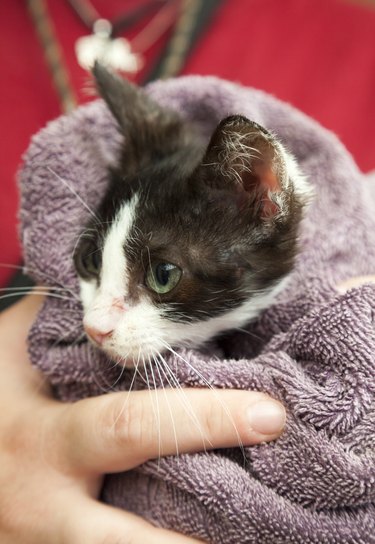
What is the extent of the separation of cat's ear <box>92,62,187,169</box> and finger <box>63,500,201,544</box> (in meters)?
0.58

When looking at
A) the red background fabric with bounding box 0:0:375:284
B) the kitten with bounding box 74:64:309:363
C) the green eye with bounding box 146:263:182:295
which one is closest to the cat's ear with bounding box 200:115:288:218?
the kitten with bounding box 74:64:309:363

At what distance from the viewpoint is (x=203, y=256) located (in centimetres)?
81

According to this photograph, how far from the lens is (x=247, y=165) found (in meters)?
0.75

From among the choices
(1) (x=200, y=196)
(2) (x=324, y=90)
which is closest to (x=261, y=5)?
(2) (x=324, y=90)

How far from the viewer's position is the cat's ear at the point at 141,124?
96cm

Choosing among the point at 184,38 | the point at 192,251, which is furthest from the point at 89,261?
the point at 184,38

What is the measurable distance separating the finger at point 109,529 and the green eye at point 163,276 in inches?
13.2

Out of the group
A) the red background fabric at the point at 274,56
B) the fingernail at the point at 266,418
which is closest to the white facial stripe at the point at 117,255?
the fingernail at the point at 266,418

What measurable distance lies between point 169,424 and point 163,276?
0.21 meters

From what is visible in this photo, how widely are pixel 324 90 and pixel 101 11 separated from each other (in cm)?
65

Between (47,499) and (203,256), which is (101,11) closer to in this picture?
(203,256)

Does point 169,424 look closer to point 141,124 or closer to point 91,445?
point 91,445

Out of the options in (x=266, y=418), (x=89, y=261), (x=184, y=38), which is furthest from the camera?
(x=184, y=38)

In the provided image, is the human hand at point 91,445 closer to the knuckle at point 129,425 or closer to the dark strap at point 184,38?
the knuckle at point 129,425
